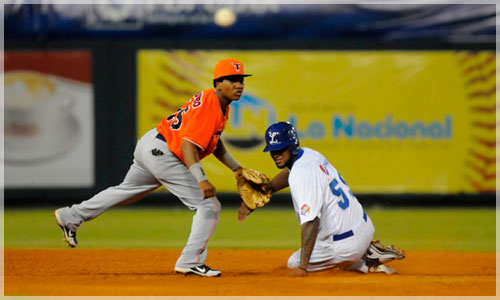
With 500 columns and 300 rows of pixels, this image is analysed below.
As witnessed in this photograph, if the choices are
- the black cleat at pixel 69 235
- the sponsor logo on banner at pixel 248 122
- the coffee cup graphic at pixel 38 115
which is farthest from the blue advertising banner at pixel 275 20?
the black cleat at pixel 69 235

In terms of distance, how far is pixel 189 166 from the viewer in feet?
21.2

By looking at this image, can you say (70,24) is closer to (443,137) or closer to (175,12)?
(175,12)

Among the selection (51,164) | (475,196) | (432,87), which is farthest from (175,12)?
(475,196)

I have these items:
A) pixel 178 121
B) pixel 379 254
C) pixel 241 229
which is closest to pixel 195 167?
pixel 178 121

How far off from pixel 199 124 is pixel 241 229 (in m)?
5.12

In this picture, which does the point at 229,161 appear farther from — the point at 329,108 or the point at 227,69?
the point at 329,108

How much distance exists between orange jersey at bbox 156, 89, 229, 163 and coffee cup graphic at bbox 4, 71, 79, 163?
303 inches

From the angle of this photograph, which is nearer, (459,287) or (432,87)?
(459,287)

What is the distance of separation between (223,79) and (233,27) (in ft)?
27.1

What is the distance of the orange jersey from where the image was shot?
6512 millimetres

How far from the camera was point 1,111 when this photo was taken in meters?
14.0

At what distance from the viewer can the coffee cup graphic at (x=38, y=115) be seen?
46.1 ft

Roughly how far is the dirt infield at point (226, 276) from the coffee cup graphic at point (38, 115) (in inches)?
218

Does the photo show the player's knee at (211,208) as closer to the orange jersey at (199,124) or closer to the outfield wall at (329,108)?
the orange jersey at (199,124)
